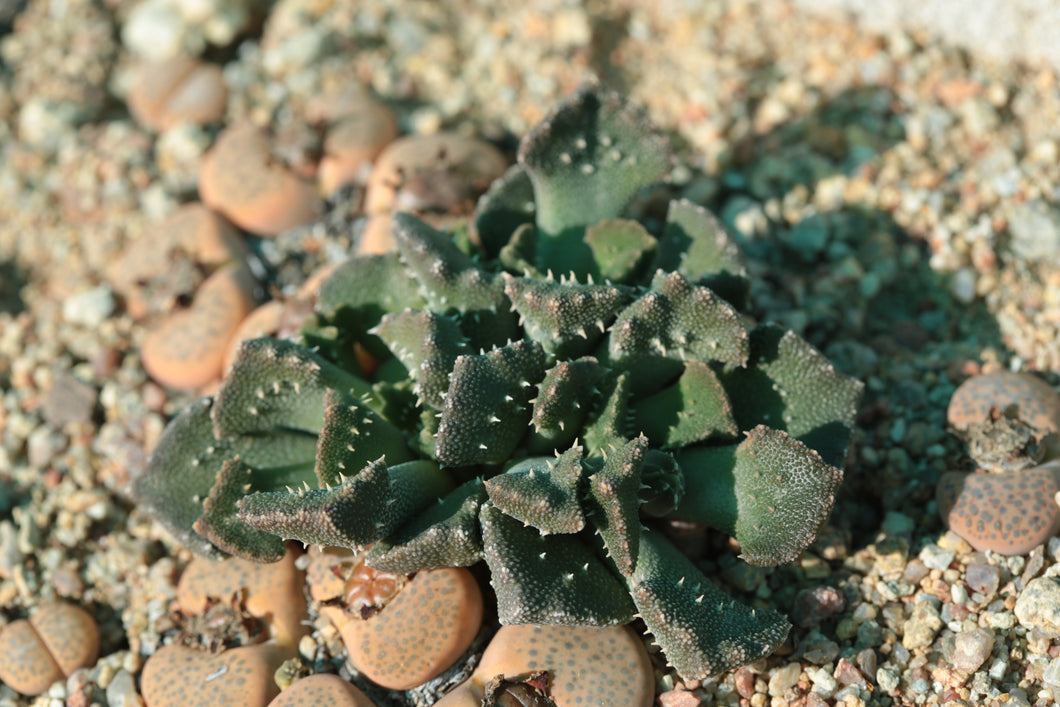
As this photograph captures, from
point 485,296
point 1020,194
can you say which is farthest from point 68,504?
point 1020,194

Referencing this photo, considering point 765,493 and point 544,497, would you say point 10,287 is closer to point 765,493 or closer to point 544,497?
point 544,497

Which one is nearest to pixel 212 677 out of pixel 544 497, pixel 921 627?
pixel 544 497

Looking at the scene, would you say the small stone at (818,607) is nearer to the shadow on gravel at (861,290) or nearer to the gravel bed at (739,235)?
the gravel bed at (739,235)

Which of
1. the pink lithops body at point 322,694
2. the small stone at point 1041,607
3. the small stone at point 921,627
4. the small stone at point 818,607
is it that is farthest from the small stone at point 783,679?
the pink lithops body at point 322,694

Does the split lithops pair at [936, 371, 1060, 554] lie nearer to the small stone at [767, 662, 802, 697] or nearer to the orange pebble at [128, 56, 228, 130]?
the small stone at [767, 662, 802, 697]

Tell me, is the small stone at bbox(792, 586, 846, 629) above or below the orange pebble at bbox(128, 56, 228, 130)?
below

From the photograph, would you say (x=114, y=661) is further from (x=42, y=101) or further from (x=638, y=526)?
(x=42, y=101)

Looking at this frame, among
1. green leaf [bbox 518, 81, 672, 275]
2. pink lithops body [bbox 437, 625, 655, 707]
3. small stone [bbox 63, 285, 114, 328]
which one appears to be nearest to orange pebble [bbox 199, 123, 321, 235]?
small stone [bbox 63, 285, 114, 328]
